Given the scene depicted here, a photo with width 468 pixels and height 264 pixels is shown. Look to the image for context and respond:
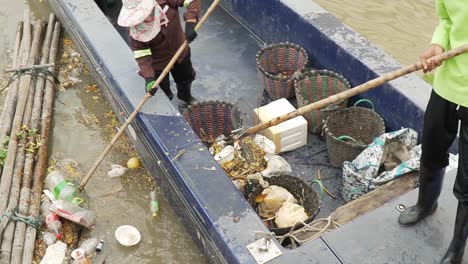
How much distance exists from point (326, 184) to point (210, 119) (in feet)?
4.04

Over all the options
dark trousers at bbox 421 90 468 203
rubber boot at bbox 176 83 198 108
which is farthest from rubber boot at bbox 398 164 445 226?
rubber boot at bbox 176 83 198 108

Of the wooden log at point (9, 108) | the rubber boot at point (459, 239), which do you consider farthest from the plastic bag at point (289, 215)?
the wooden log at point (9, 108)

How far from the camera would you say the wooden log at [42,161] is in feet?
14.5

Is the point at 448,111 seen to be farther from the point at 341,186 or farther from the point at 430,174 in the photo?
the point at 341,186

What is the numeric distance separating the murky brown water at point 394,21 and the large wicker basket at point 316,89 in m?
2.29

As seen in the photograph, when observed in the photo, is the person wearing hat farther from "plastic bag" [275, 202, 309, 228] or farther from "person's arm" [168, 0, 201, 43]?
"plastic bag" [275, 202, 309, 228]

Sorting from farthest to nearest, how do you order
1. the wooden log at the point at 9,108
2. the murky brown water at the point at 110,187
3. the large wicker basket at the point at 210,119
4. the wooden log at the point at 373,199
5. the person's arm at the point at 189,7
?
the wooden log at the point at 9,108 < the large wicker basket at the point at 210,119 < the person's arm at the point at 189,7 < the murky brown water at the point at 110,187 < the wooden log at the point at 373,199

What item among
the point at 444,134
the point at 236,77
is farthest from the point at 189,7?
the point at 444,134

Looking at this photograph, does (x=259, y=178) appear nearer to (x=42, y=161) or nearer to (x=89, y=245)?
(x=89, y=245)

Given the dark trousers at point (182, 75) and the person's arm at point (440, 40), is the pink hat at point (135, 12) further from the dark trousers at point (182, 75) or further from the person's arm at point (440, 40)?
the person's arm at point (440, 40)

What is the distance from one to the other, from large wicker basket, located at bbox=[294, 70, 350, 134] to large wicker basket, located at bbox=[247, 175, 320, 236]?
815 mm

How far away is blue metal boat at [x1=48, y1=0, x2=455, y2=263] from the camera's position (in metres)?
3.48

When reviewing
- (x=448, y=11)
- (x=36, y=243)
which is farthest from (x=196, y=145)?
(x=448, y=11)

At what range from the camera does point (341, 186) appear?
15.2 ft
